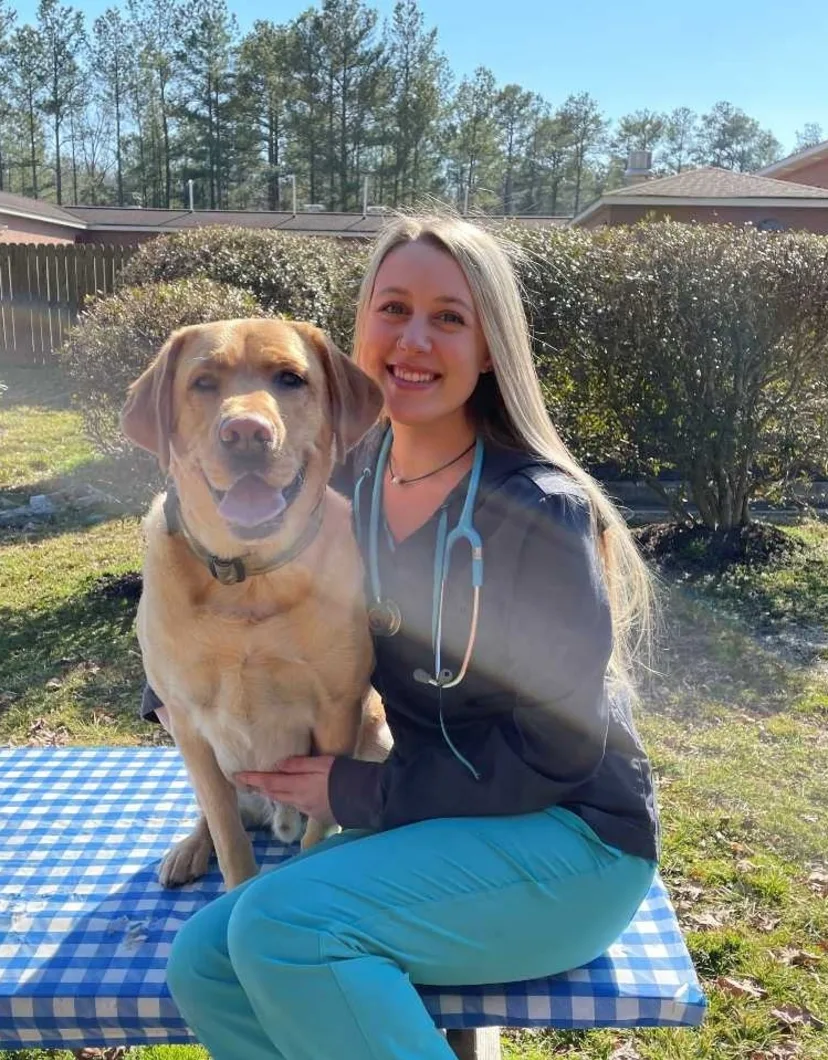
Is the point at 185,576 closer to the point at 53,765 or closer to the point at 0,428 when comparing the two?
the point at 53,765

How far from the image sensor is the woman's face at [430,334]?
2.27 metres

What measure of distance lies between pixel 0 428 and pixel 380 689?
1020 centimetres

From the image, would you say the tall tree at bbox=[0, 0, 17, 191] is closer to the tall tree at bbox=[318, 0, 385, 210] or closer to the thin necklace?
the tall tree at bbox=[318, 0, 385, 210]

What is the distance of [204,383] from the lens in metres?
2.40

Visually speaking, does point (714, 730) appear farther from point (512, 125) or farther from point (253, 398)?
point (512, 125)

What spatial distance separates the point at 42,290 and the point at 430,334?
1632cm

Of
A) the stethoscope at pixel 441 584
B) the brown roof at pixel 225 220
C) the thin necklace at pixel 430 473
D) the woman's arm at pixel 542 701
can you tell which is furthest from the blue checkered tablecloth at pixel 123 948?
the brown roof at pixel 225 220

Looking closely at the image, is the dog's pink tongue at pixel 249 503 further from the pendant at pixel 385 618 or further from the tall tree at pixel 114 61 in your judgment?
the tall tree at pixel 114 61

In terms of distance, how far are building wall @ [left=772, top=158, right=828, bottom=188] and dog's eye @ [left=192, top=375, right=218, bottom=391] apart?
1176 inches

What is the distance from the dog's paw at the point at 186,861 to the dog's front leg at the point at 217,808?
0.15 meters

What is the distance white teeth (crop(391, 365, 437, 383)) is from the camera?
7.57ft

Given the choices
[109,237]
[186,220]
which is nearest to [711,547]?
[186,220]

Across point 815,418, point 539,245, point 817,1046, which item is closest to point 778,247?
point 815,418

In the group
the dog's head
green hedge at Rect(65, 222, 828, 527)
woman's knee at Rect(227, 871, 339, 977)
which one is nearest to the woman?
woman's knee at Rect(227, 871, 339, 977)
